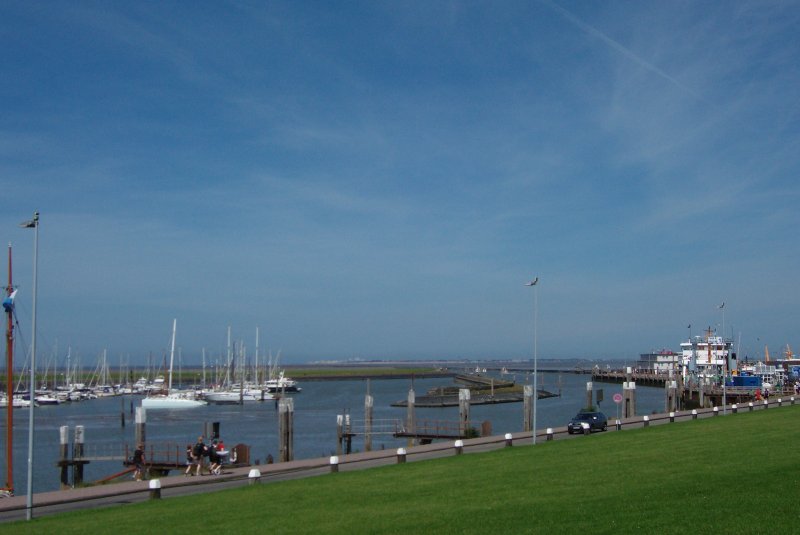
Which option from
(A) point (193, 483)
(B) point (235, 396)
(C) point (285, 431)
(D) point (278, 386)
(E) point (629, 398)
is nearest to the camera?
(A) point (193, 483)

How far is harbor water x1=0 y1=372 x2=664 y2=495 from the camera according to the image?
6178cm

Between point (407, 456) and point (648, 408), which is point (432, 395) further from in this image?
point (407, 456)

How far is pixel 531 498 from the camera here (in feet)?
66.8

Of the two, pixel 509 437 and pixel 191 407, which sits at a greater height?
pixel 509 437

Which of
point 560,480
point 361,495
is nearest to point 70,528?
point 361,495

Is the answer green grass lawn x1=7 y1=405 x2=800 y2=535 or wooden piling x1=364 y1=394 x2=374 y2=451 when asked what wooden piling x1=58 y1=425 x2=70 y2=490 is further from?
green grass lawn x1=7 y1=405 x2=800 y2=535

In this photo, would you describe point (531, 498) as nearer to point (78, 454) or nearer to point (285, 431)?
point (285, 431)

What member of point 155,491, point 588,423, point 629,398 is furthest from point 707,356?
point 155,491

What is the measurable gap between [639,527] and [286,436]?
34.2 meters

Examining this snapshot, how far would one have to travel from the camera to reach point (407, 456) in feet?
128

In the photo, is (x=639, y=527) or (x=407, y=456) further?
(x=407, y=456)

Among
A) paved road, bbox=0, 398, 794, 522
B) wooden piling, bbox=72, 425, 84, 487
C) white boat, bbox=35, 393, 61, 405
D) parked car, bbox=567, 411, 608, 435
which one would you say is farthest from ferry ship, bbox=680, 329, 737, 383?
white boat, bbox=35, 393, 61, 405

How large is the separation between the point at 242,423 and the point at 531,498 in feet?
262

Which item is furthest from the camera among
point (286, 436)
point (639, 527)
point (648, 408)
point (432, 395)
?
point (432, 395)
